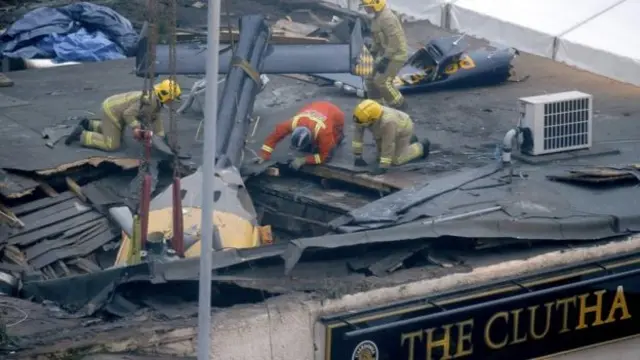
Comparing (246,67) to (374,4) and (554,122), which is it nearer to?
(374,4)

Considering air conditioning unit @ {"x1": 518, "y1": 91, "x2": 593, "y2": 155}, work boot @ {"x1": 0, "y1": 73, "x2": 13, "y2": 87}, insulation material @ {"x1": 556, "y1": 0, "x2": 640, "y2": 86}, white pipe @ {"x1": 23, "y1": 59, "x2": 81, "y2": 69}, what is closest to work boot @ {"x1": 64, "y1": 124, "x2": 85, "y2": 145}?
work boot @ {"x1": 0, "y1": 73, "x2": 13, "y2": 87}

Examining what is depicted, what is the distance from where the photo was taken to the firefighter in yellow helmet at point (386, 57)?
1819 cm

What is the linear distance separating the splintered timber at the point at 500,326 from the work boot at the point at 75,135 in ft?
21.2

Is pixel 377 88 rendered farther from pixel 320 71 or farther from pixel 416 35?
pixel 416 35

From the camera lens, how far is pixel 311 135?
1545 cm

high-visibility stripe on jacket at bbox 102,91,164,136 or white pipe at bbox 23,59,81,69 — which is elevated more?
high-visibility stripe on jacket at bbox 102,91,164,136

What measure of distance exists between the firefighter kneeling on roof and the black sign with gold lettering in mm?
4222

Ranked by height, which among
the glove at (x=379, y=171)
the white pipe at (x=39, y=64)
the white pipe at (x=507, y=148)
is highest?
the white pipe at (x=507, y=148)

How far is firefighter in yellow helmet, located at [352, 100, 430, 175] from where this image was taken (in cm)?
1516

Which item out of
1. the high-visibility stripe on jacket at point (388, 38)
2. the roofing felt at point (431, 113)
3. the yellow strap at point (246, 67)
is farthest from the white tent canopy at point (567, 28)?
the yellow strap at point (246, 67)

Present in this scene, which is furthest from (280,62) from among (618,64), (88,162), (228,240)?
(618,64)

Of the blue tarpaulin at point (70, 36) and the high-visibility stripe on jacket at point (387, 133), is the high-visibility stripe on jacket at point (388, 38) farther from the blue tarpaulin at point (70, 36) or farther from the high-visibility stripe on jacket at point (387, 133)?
the blue tarpaulin at point (70, 36)

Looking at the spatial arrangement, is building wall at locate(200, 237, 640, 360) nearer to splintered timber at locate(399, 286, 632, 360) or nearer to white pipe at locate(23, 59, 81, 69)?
splintered timber at locate(399, 286, 632, 360)

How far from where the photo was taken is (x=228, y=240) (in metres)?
13.6
